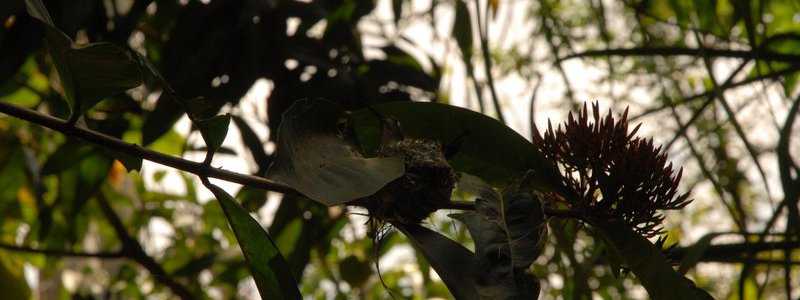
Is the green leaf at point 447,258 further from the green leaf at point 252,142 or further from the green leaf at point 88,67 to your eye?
the green leaf at point 252,142

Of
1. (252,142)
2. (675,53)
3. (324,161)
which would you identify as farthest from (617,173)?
(252,142)

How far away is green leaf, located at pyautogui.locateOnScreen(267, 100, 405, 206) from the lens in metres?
0.37

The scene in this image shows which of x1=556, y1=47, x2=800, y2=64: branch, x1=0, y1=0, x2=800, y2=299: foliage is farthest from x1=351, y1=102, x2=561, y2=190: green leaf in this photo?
x1=556, y1=47, x2=800, y2=64: branch

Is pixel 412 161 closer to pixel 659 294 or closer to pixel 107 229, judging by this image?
pixel 659 294

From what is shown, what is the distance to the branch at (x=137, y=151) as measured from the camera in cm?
38

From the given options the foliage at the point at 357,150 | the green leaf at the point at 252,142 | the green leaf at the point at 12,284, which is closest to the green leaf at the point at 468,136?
the foliage at the point at 357,150

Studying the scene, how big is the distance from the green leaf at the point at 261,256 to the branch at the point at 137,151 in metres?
0.06

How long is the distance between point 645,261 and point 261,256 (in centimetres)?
21

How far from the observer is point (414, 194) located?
414 millimetres

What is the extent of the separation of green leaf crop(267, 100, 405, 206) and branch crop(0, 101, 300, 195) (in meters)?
0.02

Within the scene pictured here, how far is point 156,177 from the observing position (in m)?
1.72

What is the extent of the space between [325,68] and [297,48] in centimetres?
5

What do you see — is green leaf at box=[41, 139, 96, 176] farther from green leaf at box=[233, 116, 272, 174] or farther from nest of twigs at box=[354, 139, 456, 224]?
nest of twigs at box=[354, 139, 456, 224]

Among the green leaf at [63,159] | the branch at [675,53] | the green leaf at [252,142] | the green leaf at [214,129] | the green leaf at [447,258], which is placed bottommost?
the green leaf at [447,258]
